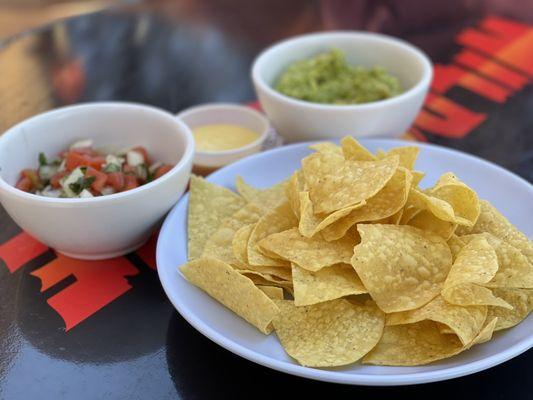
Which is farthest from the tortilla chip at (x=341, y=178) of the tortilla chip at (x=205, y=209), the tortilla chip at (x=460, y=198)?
the tortilla chip at (x=205, y=209)

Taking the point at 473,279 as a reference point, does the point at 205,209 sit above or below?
below

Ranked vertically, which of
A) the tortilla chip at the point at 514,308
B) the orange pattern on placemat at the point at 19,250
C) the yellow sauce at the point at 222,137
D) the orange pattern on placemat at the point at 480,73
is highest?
the tortilla chip at the point at 514,308

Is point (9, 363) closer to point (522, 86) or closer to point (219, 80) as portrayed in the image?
point (219, 80)

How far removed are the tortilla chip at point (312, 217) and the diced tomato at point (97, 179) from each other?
1.50 ft

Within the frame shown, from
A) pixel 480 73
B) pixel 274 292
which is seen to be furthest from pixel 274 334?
pixel 480 73

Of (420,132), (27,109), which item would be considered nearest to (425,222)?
(420,132)

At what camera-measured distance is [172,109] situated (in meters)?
2.15

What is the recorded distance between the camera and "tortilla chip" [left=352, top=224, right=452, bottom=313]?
1.16m

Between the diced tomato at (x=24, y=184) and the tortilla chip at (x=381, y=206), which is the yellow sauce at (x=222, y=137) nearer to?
the diced tomato at (x=24, y=184)

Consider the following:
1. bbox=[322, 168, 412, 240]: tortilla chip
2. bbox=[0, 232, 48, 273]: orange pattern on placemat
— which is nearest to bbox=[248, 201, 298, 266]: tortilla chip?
bbox=[322, 168, 412, 240]: tortilla chip

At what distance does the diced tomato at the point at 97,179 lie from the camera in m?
1.43

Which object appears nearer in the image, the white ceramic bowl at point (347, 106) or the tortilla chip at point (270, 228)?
the tortilla chip at point (270, 228)

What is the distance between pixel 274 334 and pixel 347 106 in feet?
2.44

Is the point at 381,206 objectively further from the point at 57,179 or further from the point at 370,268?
the point at 57,179
